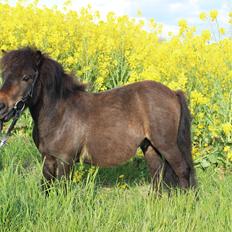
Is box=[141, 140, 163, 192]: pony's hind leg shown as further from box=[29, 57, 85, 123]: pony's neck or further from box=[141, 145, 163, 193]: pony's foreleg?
box=[29, 57, 85, 123]: pony's neck

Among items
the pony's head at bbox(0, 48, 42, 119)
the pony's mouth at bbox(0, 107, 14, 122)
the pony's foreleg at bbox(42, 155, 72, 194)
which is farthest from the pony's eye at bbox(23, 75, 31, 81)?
the pony's foreleg at bbox(42, 155, 72, 194)

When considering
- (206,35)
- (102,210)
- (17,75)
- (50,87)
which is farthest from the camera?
(206,35)

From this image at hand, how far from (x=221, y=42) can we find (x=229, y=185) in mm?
2810

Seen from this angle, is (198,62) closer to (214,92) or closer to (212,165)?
(214,92)

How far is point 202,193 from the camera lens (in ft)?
14.6

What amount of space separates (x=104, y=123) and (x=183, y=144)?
867 millimetres

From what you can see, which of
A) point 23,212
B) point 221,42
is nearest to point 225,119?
point 221,42

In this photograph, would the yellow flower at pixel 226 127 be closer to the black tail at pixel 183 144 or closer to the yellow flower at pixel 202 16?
the black tail at pixel 183 144

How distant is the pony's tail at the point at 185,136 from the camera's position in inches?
178

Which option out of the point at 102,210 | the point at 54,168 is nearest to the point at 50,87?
the point at 54,168

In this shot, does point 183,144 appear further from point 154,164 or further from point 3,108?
point 3,108

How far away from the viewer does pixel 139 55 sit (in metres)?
7.28

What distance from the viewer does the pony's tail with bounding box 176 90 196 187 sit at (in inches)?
178

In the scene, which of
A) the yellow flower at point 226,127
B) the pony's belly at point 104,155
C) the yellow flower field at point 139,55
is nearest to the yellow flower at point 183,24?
the yellow flower field at point 139,55
